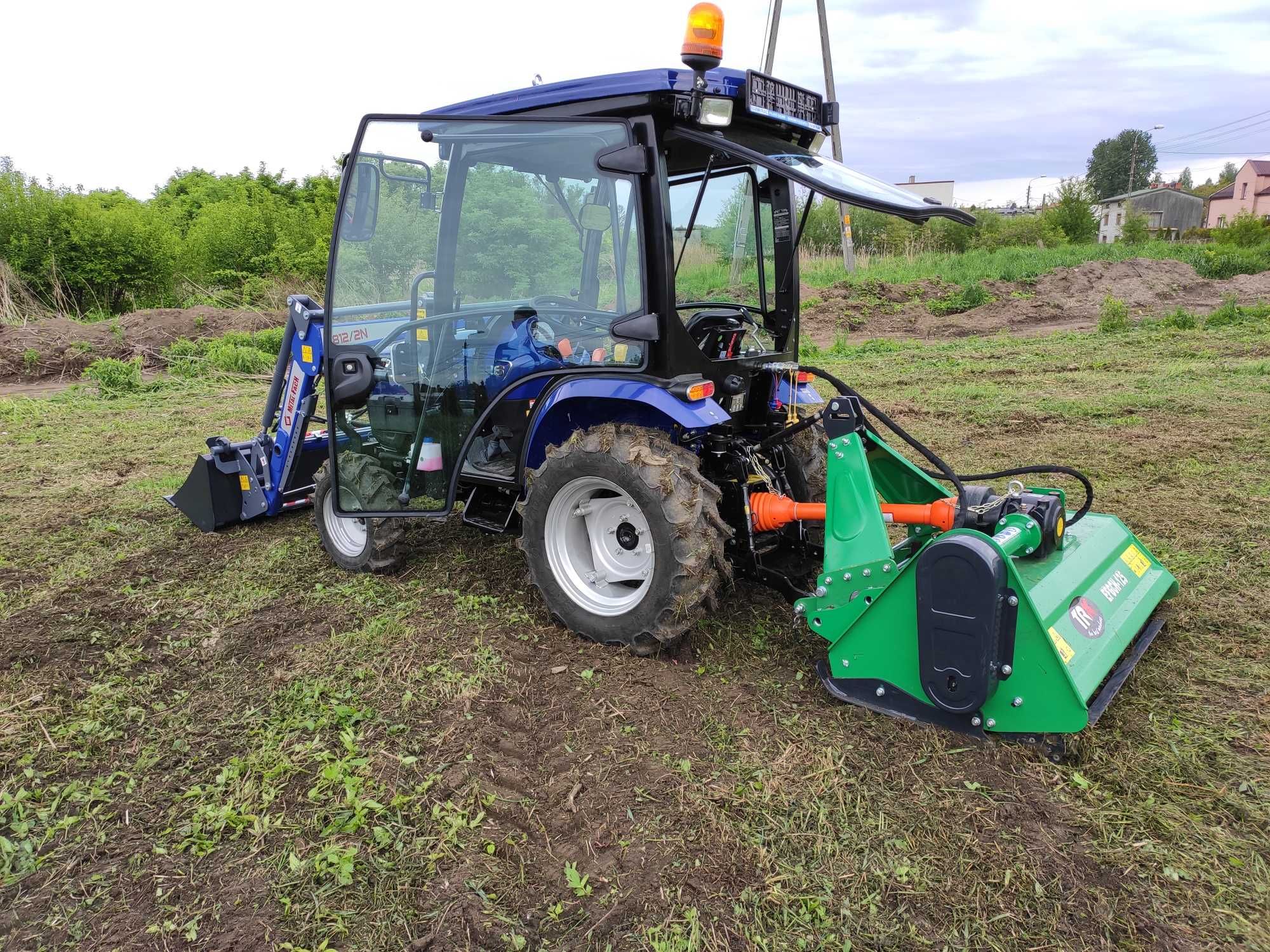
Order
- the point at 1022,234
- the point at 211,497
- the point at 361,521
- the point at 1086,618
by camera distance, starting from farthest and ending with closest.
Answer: the point at 1022,234
the point at 211,497
the point at 361,521
the point at 1086,618

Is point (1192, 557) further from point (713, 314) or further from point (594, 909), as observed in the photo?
point (594, 909)

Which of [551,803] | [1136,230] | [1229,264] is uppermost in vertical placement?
[1136,230]

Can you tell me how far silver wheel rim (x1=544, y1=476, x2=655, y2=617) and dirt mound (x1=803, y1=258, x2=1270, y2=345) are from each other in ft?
39.3

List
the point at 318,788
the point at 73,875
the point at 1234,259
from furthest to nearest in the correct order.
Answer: the point at 1234,259 → the point at 318,788 → the point at 73,875

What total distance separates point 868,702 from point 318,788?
1932 millimetres

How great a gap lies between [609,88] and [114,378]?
10.1m

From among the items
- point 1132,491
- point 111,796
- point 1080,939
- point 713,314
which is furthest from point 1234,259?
point 111,796

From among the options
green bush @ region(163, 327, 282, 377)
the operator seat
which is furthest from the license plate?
green bush @ region(163, 327, 282, 377)

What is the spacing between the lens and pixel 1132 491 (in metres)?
5.56

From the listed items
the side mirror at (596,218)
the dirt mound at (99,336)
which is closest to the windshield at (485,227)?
the side mirror at (596,218)

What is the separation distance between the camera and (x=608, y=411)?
3770 millimetres

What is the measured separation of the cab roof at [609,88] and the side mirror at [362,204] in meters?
0.46

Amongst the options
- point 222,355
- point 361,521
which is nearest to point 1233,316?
point 361,521

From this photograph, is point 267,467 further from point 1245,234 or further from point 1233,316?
point 1245,234
